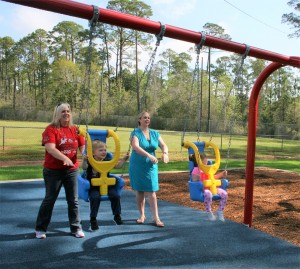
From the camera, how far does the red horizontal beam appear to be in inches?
133

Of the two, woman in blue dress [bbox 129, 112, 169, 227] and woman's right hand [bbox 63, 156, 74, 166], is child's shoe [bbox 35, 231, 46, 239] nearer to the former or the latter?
woman's right hand [bbox 63, 156, 74, 166]

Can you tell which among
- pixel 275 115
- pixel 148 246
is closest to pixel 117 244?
pixel 148 246

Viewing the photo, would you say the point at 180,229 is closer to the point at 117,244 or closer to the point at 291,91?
the point at 117,244

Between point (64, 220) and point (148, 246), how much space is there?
1674 mm

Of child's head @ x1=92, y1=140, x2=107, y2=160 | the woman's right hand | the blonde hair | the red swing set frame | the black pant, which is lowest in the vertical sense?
the black pant

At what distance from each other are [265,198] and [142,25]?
16.0 feet

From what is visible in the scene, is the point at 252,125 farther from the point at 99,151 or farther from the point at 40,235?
the point at 40,235

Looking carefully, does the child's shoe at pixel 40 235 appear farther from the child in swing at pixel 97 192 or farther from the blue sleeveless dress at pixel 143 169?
the blue sleeveless dress at pixel 143 169

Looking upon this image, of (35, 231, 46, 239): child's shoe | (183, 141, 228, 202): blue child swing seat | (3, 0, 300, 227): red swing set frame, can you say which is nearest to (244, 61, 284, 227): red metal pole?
(3, 0, 300, 227): red swing set frame

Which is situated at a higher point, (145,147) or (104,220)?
(145,147)

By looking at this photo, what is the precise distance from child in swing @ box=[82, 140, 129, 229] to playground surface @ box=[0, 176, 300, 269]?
236mm

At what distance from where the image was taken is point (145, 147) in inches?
195

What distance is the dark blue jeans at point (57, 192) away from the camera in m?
4.44

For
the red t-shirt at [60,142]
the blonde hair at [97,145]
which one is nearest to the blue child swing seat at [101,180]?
the red t-shirt at [60,142]
